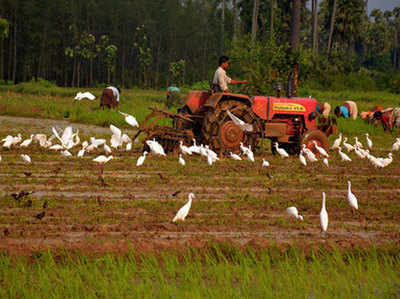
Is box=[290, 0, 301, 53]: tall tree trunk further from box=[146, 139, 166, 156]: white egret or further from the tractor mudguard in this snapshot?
box=[146, 139, 166, 156]: white egret

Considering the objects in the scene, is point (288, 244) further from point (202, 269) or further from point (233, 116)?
point (233, 116)

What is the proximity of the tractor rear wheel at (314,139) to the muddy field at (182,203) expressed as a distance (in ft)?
2.87

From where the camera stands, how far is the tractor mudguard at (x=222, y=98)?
8.86 metres

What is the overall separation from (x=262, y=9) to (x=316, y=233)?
54.3 m

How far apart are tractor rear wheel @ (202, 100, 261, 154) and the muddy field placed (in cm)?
49

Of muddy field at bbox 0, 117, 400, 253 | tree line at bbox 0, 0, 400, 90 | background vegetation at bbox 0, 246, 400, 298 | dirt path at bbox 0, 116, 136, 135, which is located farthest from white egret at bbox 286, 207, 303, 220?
tree line at bbox 0, 0, 400, 90

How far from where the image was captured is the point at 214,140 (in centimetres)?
910

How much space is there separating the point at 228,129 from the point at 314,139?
1.71 metres

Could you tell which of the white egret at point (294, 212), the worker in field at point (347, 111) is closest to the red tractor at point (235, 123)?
the white egret at point (294, 212)

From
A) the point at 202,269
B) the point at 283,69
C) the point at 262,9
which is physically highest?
the point at 262,9

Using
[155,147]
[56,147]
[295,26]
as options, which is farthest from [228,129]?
[295,26]

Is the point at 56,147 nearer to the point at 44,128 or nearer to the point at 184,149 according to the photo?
the point at 184,149

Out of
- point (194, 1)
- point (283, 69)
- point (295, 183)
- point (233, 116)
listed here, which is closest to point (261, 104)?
point (233, 116)

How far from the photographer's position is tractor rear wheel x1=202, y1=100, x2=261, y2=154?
9.02 m
